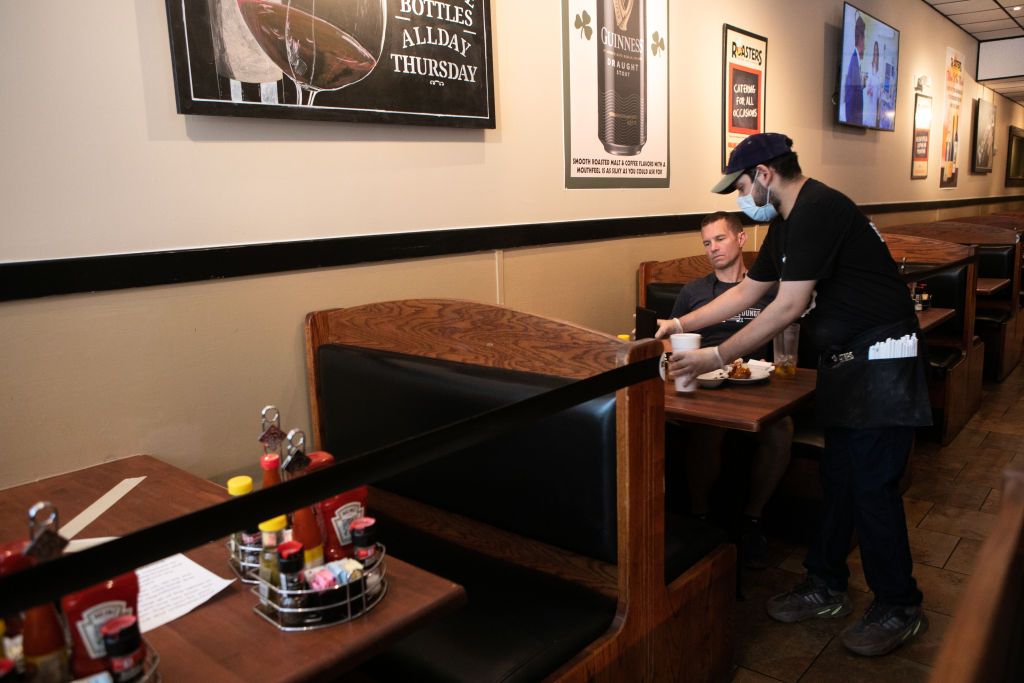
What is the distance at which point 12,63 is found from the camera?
1802mm

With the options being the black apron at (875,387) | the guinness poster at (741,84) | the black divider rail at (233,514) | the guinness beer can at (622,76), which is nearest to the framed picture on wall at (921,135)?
the guinness poster at (741,84)

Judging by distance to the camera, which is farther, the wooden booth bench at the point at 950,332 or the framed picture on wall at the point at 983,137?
the framed picture on wall at the point at 983,137

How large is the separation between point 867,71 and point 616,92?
148 inches

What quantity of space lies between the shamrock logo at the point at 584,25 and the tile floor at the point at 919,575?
2.42 metres

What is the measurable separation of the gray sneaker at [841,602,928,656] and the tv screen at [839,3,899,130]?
15.0ft

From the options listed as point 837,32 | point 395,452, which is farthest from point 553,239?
point 837,32

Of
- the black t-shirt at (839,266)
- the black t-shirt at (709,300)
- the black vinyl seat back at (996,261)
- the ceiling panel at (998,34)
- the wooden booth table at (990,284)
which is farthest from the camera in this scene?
the ceiling panel at (998,34)

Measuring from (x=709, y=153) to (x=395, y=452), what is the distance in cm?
380

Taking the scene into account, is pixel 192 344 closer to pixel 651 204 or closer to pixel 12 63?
pixel 12 63

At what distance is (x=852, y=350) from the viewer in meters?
2.44

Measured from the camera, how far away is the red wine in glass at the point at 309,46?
222 centimetres

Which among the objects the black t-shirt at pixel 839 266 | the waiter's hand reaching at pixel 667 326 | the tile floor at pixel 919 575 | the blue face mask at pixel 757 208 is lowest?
the tile floor at pixel 919 575

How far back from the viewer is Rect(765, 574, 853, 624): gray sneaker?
268 cm

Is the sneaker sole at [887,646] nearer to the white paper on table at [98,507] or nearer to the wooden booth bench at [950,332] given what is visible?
the white paper on table at [98,507]
